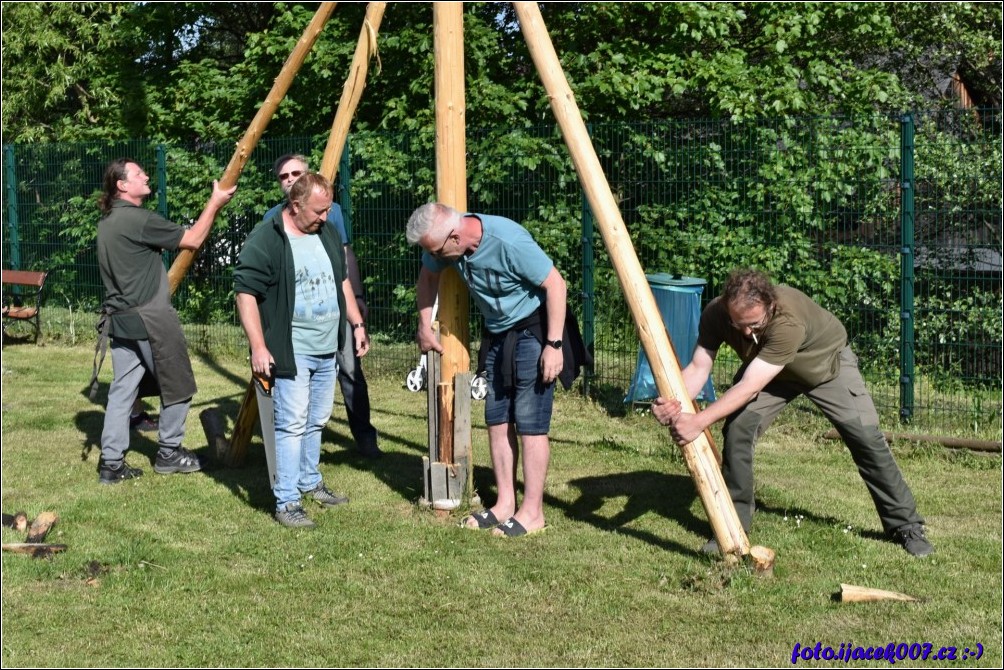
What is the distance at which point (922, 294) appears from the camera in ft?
29.6

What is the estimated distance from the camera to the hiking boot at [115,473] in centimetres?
745

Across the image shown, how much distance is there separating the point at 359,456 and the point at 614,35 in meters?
6.70

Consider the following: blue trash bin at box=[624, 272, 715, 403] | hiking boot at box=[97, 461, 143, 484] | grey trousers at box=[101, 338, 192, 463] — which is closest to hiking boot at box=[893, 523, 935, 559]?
blue trash bin at box=[624, 272, 715, 403]

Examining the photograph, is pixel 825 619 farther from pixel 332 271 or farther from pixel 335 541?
pixel 332 271

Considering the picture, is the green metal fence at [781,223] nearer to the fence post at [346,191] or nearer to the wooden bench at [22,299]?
the fence post at [346,191]

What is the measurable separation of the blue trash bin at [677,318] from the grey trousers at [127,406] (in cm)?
338

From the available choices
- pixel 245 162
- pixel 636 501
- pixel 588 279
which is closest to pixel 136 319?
pixel 245 162

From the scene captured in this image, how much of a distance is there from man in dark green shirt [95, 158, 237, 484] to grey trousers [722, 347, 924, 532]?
334cm

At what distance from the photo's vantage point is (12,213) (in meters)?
14.6

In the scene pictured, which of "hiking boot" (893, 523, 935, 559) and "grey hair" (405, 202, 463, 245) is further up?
"grey hair" (405, 202, 463, 245)

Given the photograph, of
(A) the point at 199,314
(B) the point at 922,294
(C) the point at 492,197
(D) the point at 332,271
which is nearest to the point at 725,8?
(C) the point at 492,197

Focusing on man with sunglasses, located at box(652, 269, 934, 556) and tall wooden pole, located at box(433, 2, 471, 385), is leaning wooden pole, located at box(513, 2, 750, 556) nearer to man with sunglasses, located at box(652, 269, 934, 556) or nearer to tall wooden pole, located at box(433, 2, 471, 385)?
man with sunglasses, located at box(652, 269, 934, 556)

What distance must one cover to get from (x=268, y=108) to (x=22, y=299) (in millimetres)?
7544

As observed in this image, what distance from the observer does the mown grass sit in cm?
490
